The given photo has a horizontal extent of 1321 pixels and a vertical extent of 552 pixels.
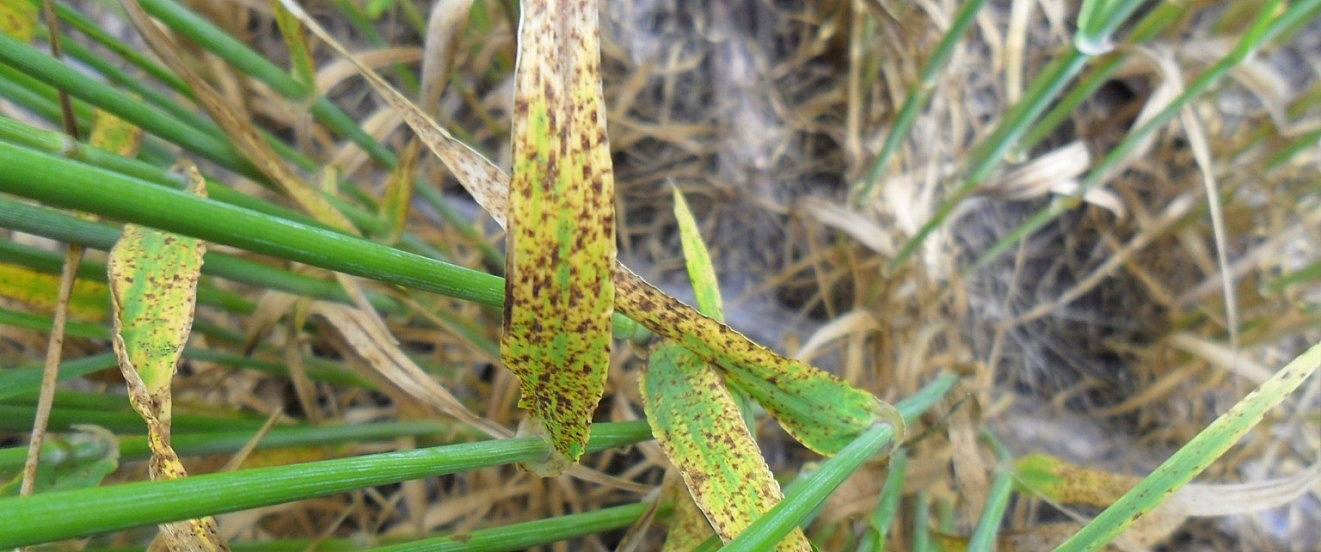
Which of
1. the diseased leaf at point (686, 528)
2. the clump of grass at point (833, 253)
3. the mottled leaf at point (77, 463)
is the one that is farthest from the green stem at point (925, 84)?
the mottled leaf at point (77, 463)

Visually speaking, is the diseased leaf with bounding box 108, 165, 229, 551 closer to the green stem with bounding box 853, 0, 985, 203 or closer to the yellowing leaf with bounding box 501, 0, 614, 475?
the yellowing leaf with bounding box 501, 0, 614, 475

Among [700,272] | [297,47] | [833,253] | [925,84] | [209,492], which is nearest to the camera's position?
[209,492]

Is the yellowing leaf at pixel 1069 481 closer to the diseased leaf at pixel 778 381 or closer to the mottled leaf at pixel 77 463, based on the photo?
the diseased leaf at pixel 778 381

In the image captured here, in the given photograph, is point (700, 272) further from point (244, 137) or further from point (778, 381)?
point (244, 137)

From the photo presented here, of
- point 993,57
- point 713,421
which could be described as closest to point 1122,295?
point 993,57

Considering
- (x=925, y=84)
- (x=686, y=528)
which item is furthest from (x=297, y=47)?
(x=925, y=84)

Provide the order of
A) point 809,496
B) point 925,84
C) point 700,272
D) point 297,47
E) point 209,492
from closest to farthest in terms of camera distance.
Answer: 1. point 209,492
2. point 809,496
3. point 700,272
4. point 297,47
5. point 925,84
